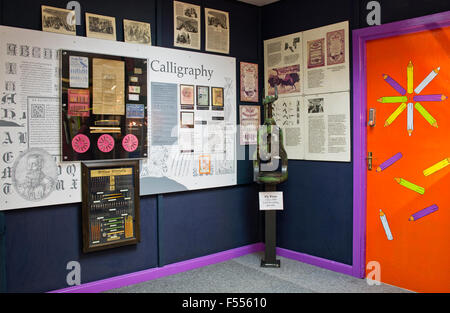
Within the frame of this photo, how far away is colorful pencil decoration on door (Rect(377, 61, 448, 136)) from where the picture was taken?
301 cm

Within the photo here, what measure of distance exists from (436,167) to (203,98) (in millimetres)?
2042

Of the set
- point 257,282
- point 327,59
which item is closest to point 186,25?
point 327,59

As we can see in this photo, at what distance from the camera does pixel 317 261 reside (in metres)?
3.77

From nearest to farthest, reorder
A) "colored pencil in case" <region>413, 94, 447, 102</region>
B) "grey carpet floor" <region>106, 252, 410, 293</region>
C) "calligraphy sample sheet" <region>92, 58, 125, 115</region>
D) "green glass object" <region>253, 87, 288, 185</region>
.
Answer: "colored pencil in case" <region>413, 94, 447, 102</region>, "calligraphy sample sheet" <region>92, 58, 125, 115</region>, "grey carpet floor" <region>106, 252, 410, 293</region>, "green glass object" <region>253, 87, 288, 185</region>

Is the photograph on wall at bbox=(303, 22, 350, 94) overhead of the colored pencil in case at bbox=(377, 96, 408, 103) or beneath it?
overhead

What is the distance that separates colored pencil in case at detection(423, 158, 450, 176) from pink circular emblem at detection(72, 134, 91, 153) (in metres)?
2.59

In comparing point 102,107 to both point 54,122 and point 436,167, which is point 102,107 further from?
point 436,167

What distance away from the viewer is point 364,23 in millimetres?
3359

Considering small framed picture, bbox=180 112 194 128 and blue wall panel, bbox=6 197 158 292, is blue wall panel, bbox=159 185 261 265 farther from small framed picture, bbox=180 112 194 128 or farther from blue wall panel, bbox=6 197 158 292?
small framed picture, bbox=180 112 194 128

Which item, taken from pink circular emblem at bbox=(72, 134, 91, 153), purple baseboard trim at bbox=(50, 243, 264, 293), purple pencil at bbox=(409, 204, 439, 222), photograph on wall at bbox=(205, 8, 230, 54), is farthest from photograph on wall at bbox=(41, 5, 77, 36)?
purple pencil at bbox=(409, 204, 439, 222)

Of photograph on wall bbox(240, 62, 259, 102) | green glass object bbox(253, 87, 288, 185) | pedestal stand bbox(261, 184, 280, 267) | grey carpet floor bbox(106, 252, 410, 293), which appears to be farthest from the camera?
photograph on wall bbox(240, 62, 259, 102)

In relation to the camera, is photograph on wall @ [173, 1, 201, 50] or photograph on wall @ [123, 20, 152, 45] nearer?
photograph on wall @ [123, 20, 152, 45]

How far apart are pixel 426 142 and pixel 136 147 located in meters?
2.29

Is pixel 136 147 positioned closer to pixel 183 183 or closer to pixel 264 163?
pixel 183 183
